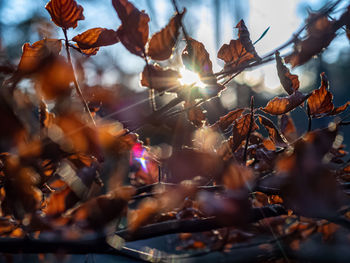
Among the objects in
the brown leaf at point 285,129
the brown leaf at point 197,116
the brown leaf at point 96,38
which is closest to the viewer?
the brown leaf at point 96,38

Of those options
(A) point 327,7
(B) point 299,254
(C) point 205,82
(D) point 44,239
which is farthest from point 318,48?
(D) point 44,239

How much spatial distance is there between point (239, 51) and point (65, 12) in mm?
398

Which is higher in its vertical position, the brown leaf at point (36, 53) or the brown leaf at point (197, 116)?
the brown leaf at point (36, 53)

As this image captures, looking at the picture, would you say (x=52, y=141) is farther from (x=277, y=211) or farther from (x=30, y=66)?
(x=277, y=211)

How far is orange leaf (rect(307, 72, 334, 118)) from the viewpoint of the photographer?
0.62 meters

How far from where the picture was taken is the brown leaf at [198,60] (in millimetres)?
478

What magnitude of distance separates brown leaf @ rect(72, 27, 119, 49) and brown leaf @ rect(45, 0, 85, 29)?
0.05 metres

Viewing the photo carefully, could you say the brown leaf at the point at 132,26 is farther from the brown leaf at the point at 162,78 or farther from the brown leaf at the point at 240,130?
the brown leaf at the point at 240,130

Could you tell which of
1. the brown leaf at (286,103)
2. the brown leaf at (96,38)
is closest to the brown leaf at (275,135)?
the brown leaf at (286,103)

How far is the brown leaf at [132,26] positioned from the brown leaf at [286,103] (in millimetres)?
322

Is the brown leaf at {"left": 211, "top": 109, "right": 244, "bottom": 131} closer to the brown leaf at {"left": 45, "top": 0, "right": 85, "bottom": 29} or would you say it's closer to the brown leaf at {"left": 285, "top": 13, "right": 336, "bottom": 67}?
the brown leaf at {"left": 285, "top": 13, "right": 336, "bottom": 67}

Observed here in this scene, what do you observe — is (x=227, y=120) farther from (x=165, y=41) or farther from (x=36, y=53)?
(x=36, y=53)

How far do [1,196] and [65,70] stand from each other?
37 cm

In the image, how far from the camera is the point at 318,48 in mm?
513
